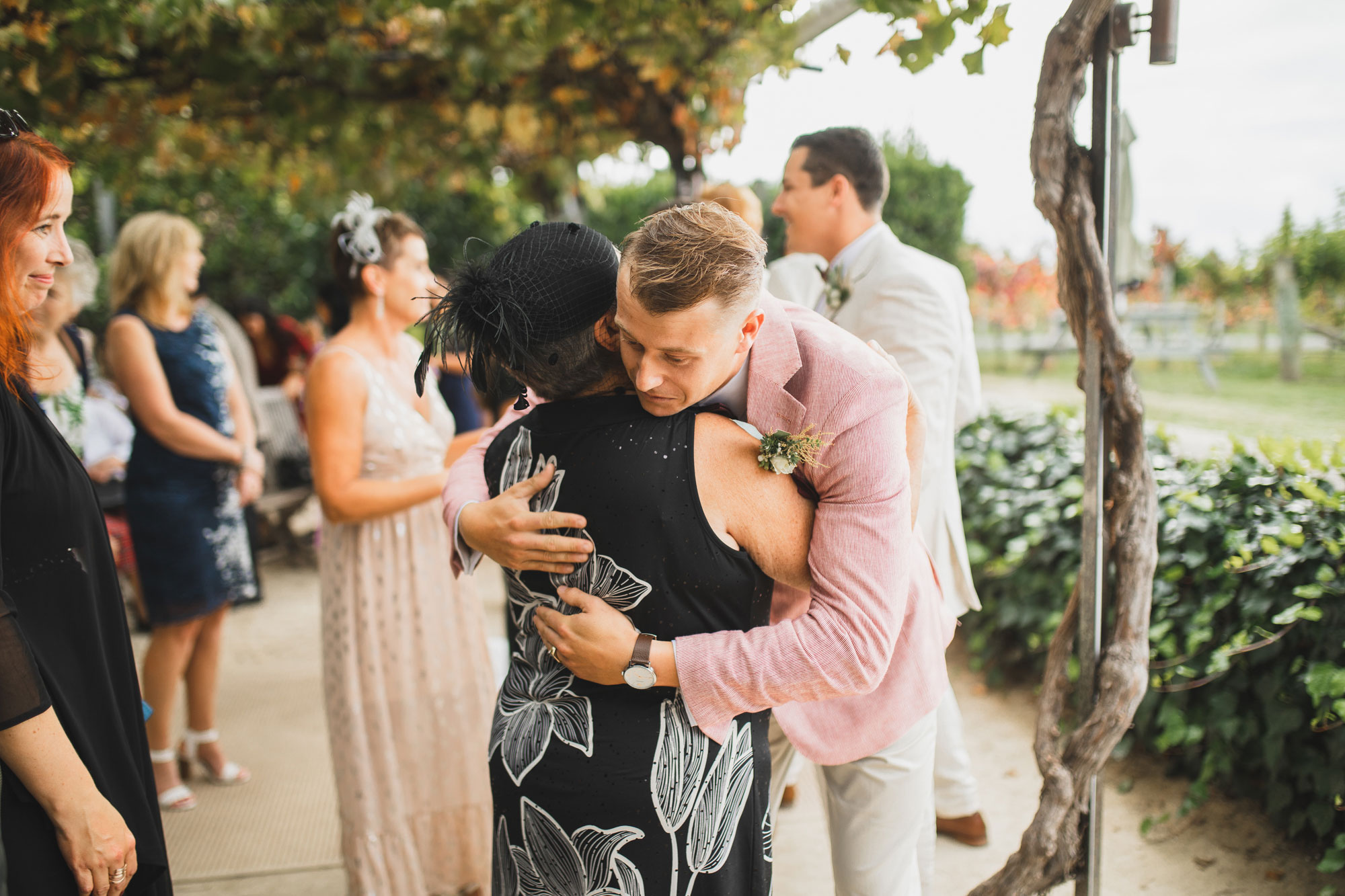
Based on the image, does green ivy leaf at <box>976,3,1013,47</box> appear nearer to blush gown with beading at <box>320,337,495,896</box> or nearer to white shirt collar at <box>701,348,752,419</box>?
white shirt collar at <box>701,348,752,419</box>

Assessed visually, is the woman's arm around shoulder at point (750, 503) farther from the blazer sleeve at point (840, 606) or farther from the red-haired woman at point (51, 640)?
the red-haired woman at point (51, 640)

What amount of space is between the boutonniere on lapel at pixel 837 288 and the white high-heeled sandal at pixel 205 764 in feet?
9.92

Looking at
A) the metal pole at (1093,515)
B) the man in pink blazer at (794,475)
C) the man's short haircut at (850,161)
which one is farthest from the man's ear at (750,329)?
the man's short haircut at (850,161)

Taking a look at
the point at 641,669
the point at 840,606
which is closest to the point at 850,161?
the point at 840,606

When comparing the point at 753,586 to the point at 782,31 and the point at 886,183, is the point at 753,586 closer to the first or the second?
the point at 886,183

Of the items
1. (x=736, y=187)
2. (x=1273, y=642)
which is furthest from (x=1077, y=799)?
(x=736, y=187)

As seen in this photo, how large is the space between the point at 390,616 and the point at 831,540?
172 centimetres

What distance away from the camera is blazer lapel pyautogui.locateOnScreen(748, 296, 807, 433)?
4.33 feet

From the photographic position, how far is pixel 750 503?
49.2 inches

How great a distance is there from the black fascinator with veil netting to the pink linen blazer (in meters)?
0.28

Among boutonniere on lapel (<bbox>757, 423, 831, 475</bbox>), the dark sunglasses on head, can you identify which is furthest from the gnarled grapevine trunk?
the dark sunglasses on head

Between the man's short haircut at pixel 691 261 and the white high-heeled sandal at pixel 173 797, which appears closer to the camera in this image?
the man's short haircut at pixel 691 261

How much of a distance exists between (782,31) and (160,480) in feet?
10.4

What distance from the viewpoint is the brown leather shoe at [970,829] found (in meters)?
2.93
